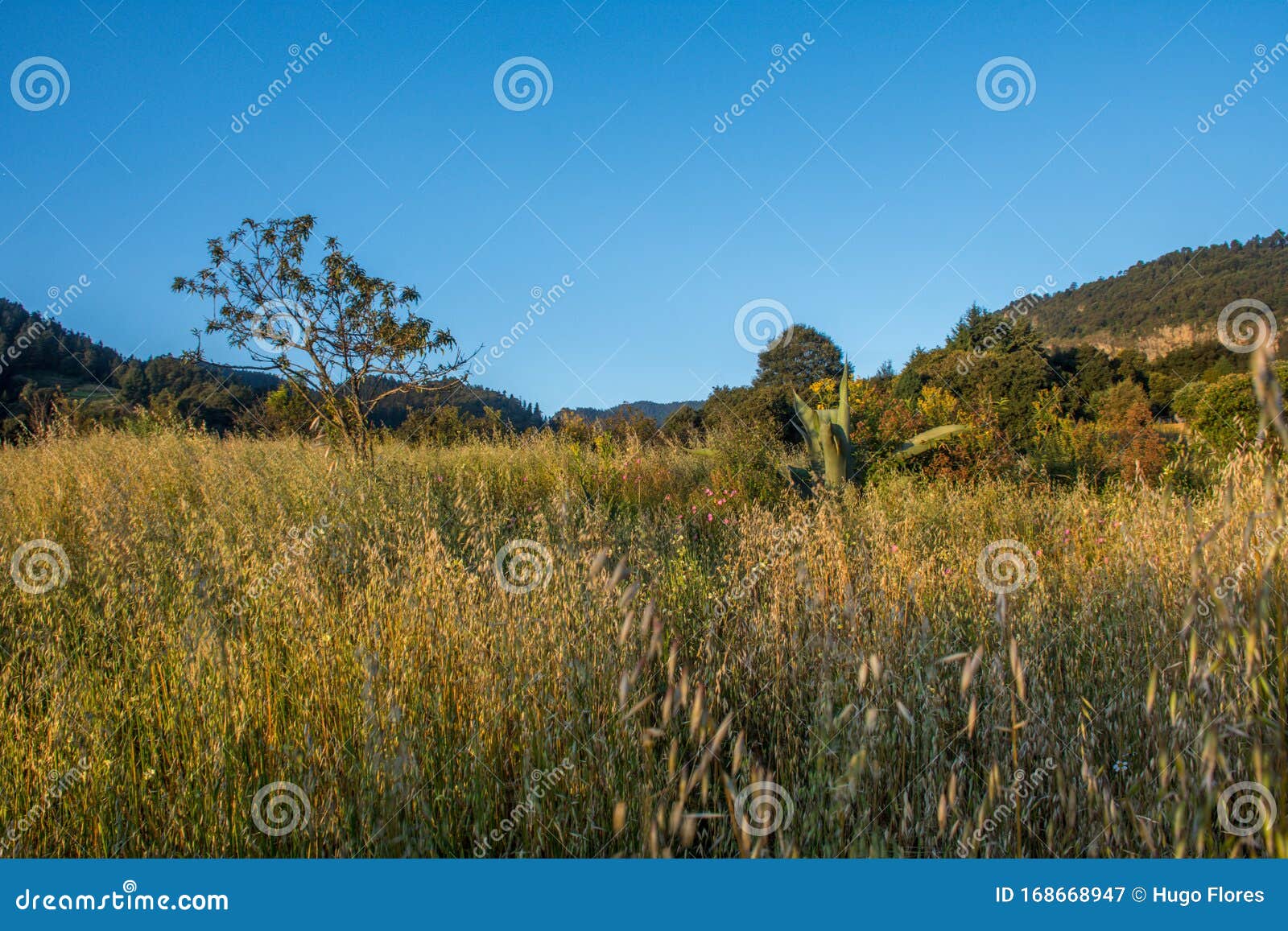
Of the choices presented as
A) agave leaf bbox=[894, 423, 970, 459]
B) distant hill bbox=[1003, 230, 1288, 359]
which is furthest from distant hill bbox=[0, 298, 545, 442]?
distant hill bbox=[1003, 230, 1288, 359]

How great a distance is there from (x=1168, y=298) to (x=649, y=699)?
40.6 meters

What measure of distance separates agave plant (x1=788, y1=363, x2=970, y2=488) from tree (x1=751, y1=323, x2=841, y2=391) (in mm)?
18680

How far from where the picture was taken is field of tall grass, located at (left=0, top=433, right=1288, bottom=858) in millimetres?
1352

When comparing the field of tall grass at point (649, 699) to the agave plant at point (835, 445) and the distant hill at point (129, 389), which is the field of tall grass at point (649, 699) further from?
the distant hill at point (129, 389)

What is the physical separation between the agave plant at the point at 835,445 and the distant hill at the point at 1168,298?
71.6ft

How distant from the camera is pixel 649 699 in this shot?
1.25 m

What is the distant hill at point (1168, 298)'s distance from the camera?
91.5 ft

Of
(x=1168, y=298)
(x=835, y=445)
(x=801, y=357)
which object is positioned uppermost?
(x=1168, y=298)

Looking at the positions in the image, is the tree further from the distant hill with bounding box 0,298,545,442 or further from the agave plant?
the agave plant

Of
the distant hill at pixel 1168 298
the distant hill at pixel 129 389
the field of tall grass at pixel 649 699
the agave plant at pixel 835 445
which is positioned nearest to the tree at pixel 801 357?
the distant hill at pixel 1168 298

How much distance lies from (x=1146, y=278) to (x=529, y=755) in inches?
1754

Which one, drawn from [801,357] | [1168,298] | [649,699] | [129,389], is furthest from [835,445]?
[1168,298]

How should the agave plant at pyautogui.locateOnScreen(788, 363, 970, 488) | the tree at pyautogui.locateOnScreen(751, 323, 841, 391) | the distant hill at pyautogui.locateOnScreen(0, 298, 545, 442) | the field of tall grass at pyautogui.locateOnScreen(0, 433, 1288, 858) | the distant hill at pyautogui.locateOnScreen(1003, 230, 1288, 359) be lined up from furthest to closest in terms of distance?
1. the distant hill at pyautogui.locateOnScreen(1003, 230, 1288, 359)
2. the tree at pyautogui.locateOnScreen(751, 323, 841, 391)
3. the distant hill at pyautogui.locateOnScreen(0, 298, 545, 442)
4. the agave plant at pyautogui.locateOnScreen(788, 363, 970, 488)
5. the field of tall grass at pyautogui.locateOnScreen(0, 433, 1288, 858)

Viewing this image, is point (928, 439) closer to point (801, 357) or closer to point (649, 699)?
point (649, 699)
